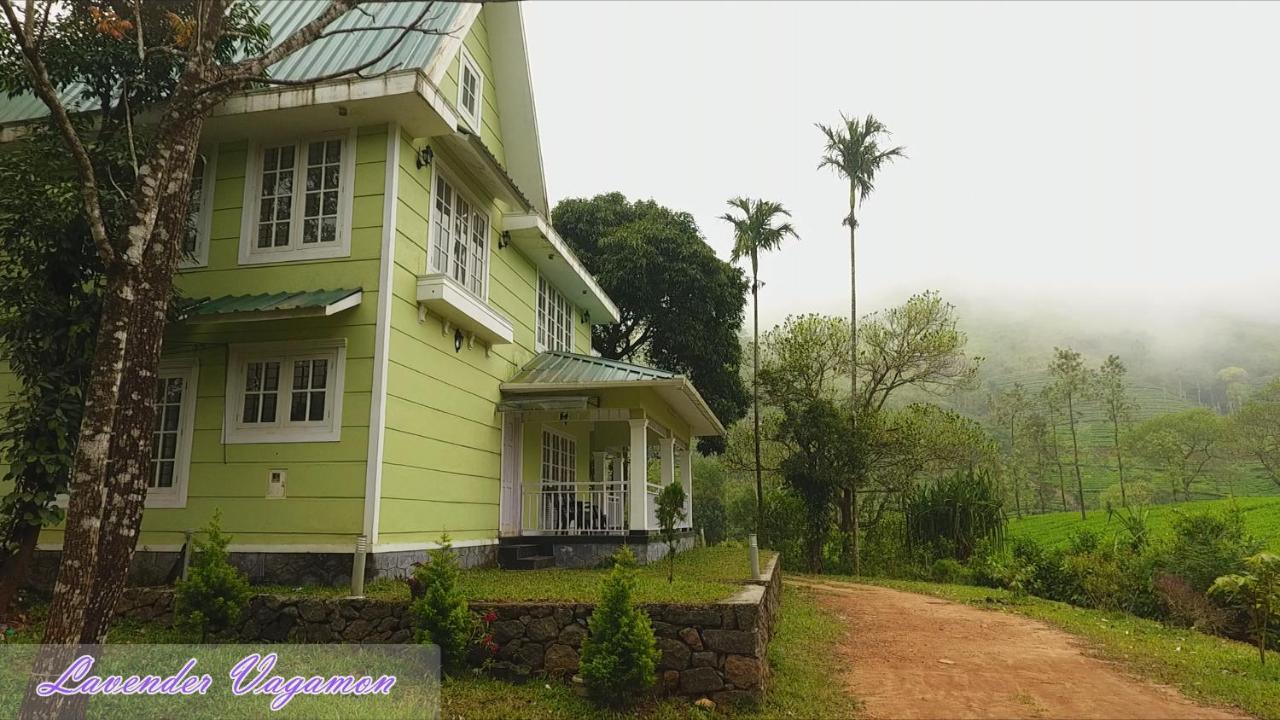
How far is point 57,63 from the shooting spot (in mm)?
7816

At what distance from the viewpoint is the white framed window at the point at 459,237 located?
387 inches

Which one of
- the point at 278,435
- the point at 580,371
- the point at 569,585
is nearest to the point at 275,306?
the point at 278,435

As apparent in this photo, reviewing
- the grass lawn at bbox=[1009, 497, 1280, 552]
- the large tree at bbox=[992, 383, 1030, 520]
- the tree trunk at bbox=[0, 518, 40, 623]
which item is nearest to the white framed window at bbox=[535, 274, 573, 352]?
the tree trunk at bbox=[0, 518, 40, 623]

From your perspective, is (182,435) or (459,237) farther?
(459,237)

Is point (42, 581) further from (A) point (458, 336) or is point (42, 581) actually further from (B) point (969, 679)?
(B) point (969, 679)

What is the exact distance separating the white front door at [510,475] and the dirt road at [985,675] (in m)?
5.24

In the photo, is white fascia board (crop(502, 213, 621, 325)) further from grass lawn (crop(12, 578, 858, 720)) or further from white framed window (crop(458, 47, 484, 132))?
grass lawn (crop(12, 578, 858, 720))

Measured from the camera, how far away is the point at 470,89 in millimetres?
11094

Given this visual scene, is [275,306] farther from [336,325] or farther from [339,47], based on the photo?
[339,47]

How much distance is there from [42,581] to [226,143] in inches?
221

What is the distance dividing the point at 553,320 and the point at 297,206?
259 inches

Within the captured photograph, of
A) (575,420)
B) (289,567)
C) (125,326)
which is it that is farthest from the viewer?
(575,420)

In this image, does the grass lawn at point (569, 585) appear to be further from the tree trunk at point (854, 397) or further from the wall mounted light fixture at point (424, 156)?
the tree trunk at point (854, 397)

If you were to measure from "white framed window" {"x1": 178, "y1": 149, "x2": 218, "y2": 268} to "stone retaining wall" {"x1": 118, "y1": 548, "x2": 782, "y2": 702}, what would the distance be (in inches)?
162
